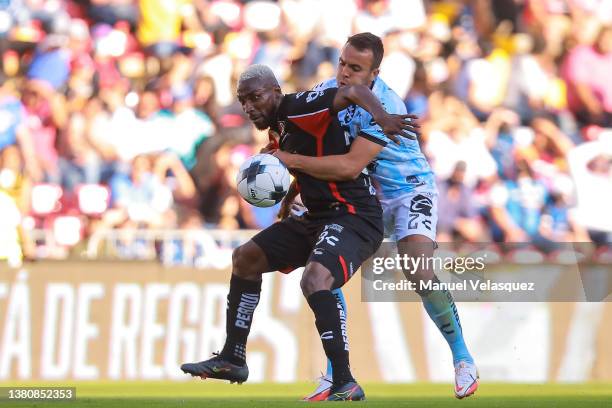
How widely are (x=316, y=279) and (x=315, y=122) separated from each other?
42.3 inches

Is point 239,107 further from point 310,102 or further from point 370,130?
point 310,102

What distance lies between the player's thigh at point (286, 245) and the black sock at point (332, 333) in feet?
2.62

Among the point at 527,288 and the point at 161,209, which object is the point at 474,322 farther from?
the point at 161,209

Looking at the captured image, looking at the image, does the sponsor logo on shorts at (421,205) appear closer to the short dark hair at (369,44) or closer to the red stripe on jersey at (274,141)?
the short dark hair at (369,44)

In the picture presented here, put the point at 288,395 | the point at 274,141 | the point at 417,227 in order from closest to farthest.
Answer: the point at 274,141 → the point at 417,227 → the point at 288,395

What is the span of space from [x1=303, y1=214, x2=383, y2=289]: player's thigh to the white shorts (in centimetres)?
114

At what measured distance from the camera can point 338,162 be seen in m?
8.70

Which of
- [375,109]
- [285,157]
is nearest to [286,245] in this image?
[285,157]

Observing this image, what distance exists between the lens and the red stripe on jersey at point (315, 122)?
8656 mm

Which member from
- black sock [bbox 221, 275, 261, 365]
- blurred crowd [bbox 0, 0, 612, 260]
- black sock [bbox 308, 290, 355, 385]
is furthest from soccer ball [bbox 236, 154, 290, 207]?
blurred crowd [bbox 0, 0, 612, 260]

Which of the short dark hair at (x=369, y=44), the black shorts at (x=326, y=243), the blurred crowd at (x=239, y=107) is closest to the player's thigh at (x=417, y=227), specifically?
the black shorts at (x=326, y=243)

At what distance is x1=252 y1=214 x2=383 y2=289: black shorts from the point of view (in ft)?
28.6

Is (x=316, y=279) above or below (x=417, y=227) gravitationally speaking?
below

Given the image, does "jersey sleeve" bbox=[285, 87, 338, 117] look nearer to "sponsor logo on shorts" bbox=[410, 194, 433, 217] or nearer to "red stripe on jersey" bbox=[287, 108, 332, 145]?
"red stripe on jersey" bbox=[287, 108, 332, 145]
